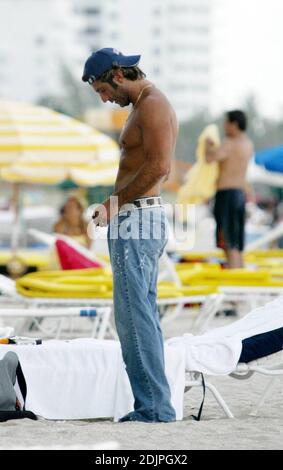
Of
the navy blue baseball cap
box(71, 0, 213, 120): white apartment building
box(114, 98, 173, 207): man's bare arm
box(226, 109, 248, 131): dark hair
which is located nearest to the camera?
box(114, 98, 173, 207): man's bare arm

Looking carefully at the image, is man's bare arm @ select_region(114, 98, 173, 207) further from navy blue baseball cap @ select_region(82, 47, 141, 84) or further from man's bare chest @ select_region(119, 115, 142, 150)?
navy blue baseball cap @ select_region(82, 47, 141, 84)

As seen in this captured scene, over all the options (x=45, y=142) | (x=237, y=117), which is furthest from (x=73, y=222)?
(x=237, y=117)

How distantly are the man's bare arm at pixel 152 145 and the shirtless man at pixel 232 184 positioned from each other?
5661mm

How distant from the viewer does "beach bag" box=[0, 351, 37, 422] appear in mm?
5230

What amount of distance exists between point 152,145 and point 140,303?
2.06 ft

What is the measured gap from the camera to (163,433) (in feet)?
16.0

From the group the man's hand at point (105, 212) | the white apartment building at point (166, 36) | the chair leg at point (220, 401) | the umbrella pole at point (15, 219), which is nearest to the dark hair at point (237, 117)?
the umbrella pole at point (15, 219)

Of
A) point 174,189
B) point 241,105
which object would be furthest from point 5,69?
point 174,189

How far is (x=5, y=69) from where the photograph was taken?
14850cm

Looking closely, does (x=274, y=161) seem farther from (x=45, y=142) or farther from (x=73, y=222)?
(x=45, y=142)

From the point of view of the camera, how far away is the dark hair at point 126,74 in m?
5.20

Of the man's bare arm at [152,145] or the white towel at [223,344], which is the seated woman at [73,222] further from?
the man's bare arm at [152,145]

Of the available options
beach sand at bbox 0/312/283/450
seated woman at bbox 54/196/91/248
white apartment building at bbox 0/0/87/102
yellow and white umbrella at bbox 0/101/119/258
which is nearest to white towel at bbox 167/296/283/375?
beach sand at bbox 0/312/283/450

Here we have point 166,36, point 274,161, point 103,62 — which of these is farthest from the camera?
point 166,36
